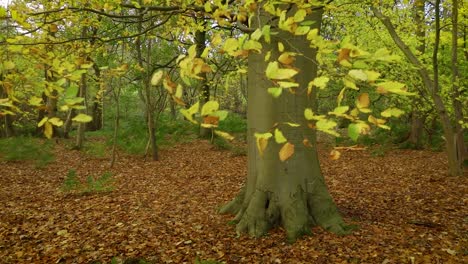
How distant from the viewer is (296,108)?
14.5 ft

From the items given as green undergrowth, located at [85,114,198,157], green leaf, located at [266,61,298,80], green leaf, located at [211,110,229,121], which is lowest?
green undergrowth, located at [85,114,198,157]

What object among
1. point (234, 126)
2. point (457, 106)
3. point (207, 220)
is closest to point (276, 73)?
point (207, 220)

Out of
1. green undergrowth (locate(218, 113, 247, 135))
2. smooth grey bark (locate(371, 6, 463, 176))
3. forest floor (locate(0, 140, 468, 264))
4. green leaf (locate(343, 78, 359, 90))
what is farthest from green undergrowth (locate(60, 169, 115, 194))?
green undergrowth (locate(218, 113, 247, 135))

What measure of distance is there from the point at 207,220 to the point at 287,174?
152cm

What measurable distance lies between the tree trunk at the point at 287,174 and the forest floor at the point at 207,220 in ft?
0.65

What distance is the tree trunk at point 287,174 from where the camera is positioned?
4.42 metres

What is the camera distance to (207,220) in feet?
17.3

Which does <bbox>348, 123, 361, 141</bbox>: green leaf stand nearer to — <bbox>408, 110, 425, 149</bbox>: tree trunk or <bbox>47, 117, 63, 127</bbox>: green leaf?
<bbox>47, 117, 63, 127</bbox>: green leaf

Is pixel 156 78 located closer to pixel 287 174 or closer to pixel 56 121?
pixel 56 121

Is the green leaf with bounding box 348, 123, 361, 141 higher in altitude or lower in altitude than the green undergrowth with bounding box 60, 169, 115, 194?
higher

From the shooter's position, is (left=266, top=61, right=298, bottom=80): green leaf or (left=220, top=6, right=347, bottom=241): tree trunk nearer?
(left=266, top=61, right=298, bottom=80): green leaf

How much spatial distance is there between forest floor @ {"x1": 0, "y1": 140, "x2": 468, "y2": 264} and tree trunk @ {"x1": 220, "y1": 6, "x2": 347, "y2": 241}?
198mm

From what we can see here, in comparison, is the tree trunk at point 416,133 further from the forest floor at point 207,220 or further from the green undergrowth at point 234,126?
the green undergrowth at point 234,126

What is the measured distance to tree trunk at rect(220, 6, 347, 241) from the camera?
442cm
